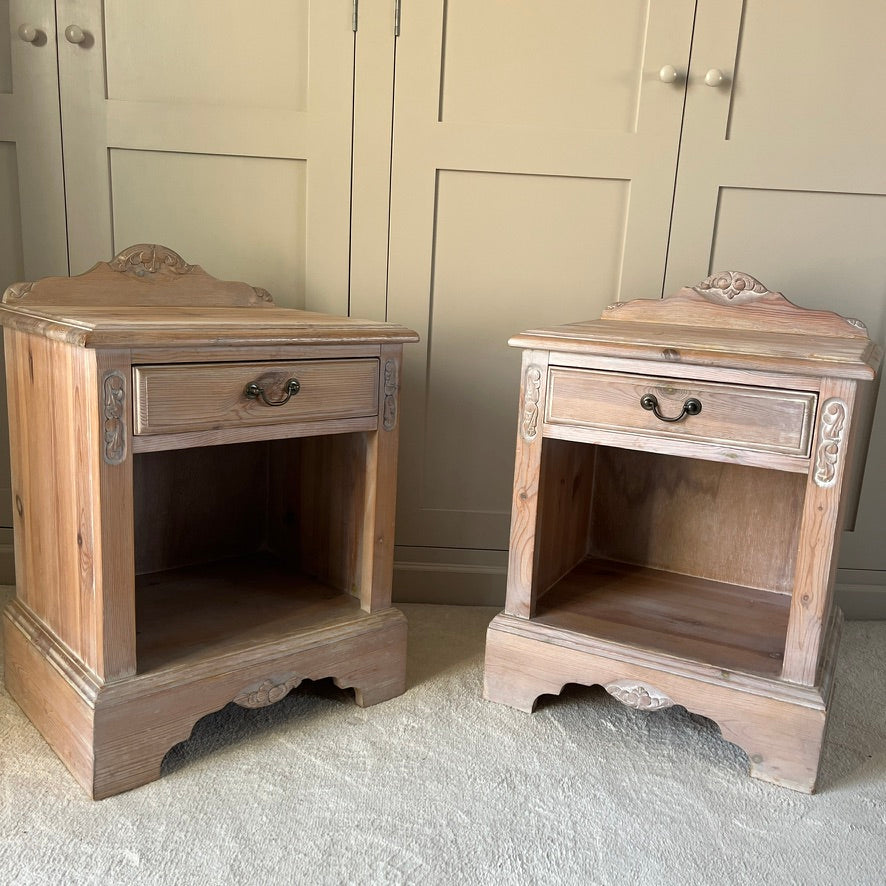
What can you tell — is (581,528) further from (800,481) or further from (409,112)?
(409,112)

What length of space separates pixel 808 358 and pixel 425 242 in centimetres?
90

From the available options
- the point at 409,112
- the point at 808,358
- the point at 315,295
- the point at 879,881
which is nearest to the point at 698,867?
the point at 879,881

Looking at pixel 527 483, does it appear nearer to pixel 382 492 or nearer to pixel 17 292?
pixel 382 492

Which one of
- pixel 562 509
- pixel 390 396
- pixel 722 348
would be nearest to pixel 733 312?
pixel 722 348

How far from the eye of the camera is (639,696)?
137cm

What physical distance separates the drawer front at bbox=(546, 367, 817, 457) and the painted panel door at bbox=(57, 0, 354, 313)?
27.7 inches

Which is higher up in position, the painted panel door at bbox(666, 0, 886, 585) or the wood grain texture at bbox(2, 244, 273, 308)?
the painted panel door at bbox(666, 0, 886, 585)

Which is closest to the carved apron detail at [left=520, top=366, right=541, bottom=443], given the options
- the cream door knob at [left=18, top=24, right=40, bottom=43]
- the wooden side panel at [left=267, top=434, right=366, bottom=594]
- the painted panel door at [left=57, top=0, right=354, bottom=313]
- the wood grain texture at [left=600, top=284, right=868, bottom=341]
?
the wooden side panel at [left=267, top=434, right=366, bottom=594]

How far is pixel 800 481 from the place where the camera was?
1.65 metres

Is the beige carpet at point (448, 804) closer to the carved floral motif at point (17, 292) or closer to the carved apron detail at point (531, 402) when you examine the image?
the carved apron detail at point (531, 402)

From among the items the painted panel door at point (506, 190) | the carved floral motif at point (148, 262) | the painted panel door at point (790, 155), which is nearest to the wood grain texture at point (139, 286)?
the carved floral motif at point (148, 262)

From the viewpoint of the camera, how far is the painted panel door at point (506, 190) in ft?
5.62

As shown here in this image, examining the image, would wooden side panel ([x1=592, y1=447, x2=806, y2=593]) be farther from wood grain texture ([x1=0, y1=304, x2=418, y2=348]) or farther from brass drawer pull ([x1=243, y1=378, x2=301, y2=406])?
brass drawer pull ([x1=243, y1=378, x2=301, y2=406])

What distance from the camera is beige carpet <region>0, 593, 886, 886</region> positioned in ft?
3.54
